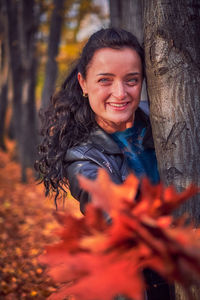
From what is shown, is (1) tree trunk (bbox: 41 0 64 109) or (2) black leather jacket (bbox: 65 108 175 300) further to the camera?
(1) tree trunk (bbox: 41 0 64 109)

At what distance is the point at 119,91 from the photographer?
5.63ft

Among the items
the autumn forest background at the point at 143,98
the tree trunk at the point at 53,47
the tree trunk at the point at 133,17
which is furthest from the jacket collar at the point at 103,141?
the tree trunk at the point at 53,47

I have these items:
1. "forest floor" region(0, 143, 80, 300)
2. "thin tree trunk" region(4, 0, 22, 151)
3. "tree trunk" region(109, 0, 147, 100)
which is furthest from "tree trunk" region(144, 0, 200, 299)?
"thin tree trunk" region(4, 0, 22, 151)

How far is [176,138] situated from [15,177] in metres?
8.60

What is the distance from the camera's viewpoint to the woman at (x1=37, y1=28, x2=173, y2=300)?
1.73 m

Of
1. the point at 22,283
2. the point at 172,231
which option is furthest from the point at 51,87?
the point at 172,231

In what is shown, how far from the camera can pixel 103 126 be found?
2014 millimetres

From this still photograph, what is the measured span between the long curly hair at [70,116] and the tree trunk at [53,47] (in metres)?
5.14

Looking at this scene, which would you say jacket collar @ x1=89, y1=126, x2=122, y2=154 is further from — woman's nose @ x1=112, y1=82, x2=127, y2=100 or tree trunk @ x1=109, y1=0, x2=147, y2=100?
tree trunk @ x1=109, y1=0, x2=147, y2=100

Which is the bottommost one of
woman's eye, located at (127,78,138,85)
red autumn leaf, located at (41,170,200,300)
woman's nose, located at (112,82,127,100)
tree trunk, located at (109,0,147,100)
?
red autumn leaf, located at (41,170,200,300)

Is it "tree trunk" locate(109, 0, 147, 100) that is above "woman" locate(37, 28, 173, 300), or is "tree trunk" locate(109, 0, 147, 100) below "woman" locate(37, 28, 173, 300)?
above

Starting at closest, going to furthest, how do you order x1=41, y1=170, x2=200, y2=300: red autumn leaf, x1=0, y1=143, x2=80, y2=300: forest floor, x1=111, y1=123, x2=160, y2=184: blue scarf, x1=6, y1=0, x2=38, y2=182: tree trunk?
x1=41, y1=170, x2=200, y2=300: red autumn leaf
x1=111, y1=123, x2=160, y2=184: blue scarf
x1=0, y1=143, x2=80, y2=300: forest floor
x1=6, y1=0, x2=38, y2=182: tree trunk

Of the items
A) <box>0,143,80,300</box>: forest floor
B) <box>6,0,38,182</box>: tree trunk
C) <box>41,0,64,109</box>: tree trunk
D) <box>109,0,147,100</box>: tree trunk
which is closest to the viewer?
<box>109,0,147,100</box>: tree trunk

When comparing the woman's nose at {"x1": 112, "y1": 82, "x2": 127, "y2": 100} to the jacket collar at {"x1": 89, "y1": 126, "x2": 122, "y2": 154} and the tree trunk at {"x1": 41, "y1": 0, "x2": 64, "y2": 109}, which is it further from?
the tree trunk at {"x1": 41, "y1": 0, "x2": 64, "y2": 109}
